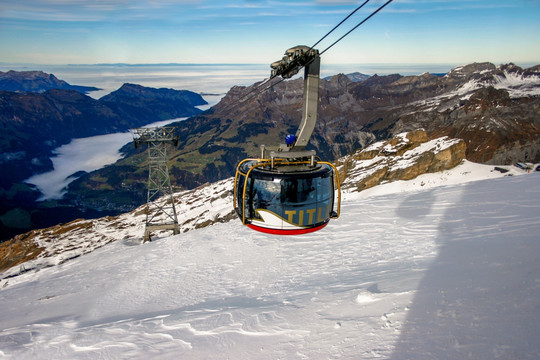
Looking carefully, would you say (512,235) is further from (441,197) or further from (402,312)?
(441,197)

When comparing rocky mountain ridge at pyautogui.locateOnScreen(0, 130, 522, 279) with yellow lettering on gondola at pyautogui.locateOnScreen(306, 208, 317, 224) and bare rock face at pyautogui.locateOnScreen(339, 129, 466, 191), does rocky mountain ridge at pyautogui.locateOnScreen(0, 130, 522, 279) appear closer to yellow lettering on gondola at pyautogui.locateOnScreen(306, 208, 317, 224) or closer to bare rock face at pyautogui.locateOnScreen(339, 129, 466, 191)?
bare rock face at pyautogui.locateOnScreen(339, 129, 466, 191)

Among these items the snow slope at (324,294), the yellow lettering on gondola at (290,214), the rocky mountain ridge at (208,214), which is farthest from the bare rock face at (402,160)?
the yellow lettering on gondola at (290,214)

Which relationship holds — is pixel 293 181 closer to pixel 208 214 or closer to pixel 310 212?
pixel 310 212

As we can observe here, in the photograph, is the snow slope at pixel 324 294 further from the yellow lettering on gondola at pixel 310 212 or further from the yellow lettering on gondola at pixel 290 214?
the yellow lettering on gondola at pixel 290 214

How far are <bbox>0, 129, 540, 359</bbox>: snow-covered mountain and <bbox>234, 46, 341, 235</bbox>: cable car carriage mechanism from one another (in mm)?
3065

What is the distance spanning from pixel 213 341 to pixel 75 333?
597 centimetres

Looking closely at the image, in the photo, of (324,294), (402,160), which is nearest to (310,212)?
(324,294)

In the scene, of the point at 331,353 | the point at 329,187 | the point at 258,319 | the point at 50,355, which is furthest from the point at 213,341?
the point at 329,187

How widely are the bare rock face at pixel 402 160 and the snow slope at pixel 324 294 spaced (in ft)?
67.0

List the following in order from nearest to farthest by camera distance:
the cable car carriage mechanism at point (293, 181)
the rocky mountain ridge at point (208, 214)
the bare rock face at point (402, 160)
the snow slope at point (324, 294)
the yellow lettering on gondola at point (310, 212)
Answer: the snow slope at point (324, 294) < the cable car carriage mechanism at point (293, 181) < the yellow lettering on gondola at point (310, 212) < the bare rock face at point (402, 160) < the rocky mountain ridge at point (208, 214)

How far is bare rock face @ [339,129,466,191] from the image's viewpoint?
43.8 metres

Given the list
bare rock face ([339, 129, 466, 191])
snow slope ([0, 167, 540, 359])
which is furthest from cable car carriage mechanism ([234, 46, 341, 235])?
bare rock face ([339, 129, 466, 191])

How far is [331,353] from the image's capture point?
23.5 ft

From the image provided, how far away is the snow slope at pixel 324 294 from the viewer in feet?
23.3
